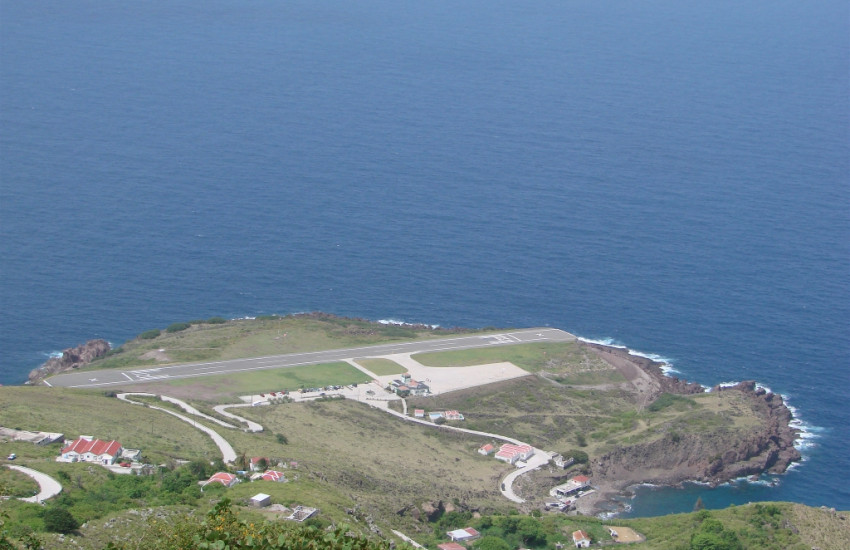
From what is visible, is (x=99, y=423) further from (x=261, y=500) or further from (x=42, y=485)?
(x=261, y=500)

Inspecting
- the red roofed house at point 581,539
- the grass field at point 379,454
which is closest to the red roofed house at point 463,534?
the grass field at point 379,454

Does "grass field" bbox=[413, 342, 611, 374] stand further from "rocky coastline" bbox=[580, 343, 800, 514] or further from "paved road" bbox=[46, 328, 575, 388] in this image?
"rocky coastline" bbox=[580, 343, 800, 514]

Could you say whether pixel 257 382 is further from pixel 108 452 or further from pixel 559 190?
pixel 559 190

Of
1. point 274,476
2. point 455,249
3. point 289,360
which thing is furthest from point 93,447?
point 455,249

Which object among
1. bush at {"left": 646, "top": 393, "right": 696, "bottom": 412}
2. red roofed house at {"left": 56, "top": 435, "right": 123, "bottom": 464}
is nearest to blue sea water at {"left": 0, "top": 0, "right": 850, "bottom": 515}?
bush at {"left": 646, "top": 393, "right": 696, "bottom": 412}

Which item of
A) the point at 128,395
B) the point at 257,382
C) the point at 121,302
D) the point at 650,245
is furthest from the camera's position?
the point at 650,245

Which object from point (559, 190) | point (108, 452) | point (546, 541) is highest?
point (559, 190)

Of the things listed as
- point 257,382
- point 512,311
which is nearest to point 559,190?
point 512,311

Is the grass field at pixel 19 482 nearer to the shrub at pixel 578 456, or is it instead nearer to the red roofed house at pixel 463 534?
the red roofed house at pixel 463 534
